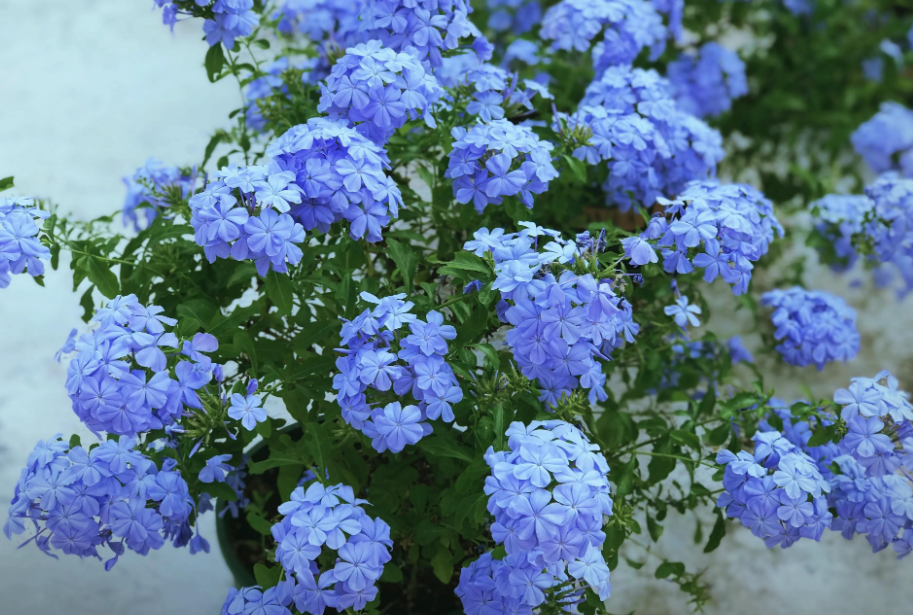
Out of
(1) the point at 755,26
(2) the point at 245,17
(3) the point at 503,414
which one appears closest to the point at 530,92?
(2) the point at 245,17

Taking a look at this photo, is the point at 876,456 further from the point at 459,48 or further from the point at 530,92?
the point at 459,48

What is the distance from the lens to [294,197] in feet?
3.20

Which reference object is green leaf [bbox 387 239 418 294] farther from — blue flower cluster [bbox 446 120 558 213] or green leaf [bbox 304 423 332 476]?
green leaf [bbox 304 423 332 476]

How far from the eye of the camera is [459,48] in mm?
1348

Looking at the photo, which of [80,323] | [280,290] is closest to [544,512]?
[280,290]

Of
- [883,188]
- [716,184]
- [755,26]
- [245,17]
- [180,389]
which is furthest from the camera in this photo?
[755,26]

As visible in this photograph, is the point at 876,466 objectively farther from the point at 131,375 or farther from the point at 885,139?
the point at 885,139

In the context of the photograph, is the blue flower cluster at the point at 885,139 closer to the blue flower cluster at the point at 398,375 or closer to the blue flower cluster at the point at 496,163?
the blue flower cluster at the point at 496,163

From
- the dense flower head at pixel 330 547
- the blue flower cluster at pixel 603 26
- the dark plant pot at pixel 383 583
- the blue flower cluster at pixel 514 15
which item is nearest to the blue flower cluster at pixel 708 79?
→ the blue flower cluster at pixel 514 15

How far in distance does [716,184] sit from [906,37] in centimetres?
197

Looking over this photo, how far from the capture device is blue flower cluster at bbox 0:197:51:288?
1022 millimetres

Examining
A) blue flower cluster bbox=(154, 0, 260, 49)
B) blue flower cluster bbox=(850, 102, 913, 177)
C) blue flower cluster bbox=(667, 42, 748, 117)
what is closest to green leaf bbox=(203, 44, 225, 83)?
blue flower cluster bbox=(154, 0, 260, 49)

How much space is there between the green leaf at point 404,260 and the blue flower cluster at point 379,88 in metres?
0.14

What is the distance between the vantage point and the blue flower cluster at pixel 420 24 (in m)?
1.22
